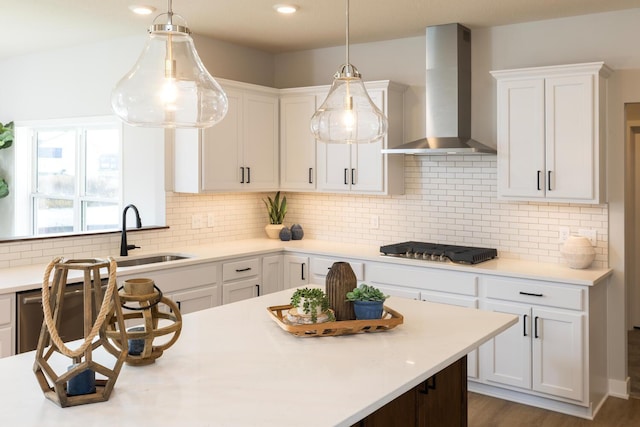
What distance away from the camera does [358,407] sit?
1793 millimetres

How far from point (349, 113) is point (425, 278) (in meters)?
2.24

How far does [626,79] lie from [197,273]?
11.0 ft

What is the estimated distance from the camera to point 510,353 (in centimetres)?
429

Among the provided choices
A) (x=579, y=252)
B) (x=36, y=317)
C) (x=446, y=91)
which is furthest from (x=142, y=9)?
(x=579, y=252)

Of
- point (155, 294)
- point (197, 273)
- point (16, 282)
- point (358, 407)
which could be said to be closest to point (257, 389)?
point (358, 407)

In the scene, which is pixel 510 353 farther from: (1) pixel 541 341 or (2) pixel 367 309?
(2) pixel 367 309

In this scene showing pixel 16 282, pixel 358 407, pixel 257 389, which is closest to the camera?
pixel 358 407

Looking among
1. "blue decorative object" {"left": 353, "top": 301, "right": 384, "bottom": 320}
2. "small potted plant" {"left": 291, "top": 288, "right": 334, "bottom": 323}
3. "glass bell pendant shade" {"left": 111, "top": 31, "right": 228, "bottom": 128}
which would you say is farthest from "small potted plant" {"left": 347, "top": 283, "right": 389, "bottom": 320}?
"glass bell pendant shade" {"left": 111, "top": 31, "right": 228, "bottom": 128}

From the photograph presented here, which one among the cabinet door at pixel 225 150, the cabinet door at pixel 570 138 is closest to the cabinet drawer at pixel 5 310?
the cabinet door at pixel 225 150

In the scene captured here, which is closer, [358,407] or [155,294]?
[358,407]

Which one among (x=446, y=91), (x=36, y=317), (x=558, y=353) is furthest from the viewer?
(x=446, y=91)

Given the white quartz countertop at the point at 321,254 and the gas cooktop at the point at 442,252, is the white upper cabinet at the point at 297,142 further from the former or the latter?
the gas cooktop at the point at 442,252

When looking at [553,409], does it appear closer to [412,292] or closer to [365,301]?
[412,292]

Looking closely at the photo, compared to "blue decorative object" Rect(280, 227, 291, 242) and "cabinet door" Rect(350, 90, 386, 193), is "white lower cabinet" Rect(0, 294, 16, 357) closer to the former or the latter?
"blue decorative object" Rect(280, 227, 291, 242)
